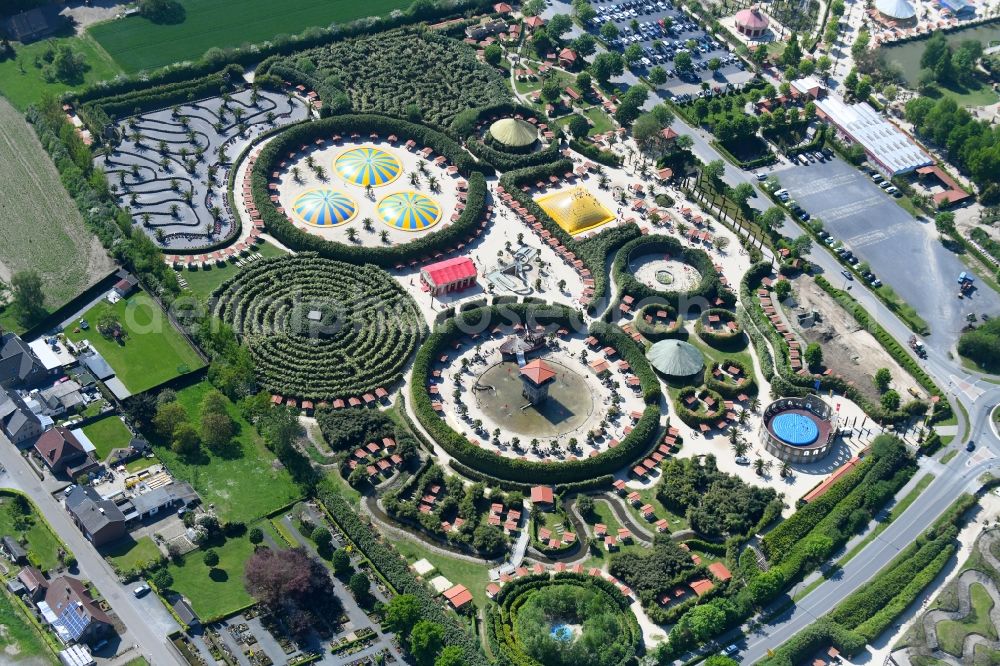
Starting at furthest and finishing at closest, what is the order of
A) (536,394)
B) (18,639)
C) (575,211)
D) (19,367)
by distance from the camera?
(575,211) → (536,394) → (19,367) → (18,639)

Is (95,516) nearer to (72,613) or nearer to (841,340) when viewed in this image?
(72,613)

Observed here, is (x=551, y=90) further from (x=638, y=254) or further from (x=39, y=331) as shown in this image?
(x=39, y=331)

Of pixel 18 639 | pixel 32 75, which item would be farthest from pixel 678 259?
pixel 32 75

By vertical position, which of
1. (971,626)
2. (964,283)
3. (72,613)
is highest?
(72,613)

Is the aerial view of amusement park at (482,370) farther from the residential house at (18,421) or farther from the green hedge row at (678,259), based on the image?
the green hedge row at (678,259)

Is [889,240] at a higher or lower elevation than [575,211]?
lower
